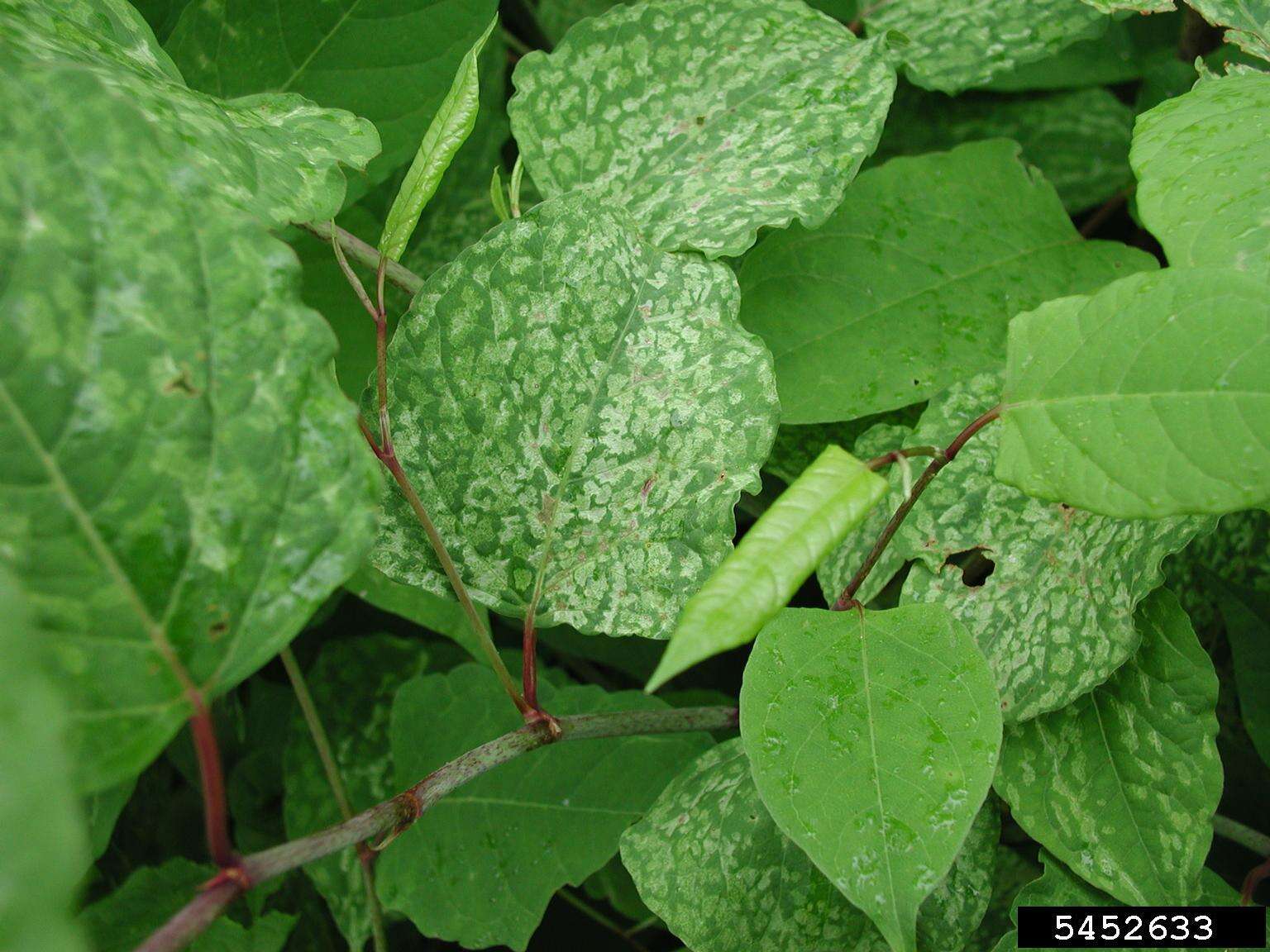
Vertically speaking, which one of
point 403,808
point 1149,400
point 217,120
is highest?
point 217,120

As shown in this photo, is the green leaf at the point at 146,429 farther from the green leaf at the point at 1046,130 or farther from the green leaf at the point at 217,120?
the green leaf at the point at 1046,130

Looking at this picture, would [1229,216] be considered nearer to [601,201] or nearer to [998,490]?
[998,490]

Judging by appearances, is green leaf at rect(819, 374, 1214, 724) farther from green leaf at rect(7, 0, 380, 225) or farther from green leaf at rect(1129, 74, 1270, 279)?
green leaf at rect(7, 0, 380, 225)

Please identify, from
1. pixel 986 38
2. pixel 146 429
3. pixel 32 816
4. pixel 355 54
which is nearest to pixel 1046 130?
pixel 986 38

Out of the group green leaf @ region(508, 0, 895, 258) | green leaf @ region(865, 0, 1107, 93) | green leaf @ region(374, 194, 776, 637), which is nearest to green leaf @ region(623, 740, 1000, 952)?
green leaf @ region(374, 194, 776, 637)

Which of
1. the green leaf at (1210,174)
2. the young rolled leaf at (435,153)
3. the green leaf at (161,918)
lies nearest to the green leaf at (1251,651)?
the green leaf at (1210,174)

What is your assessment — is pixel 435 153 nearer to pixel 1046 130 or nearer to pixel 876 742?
pixel 876 742

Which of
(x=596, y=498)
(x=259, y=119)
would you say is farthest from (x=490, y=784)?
(x=259, y=119)
